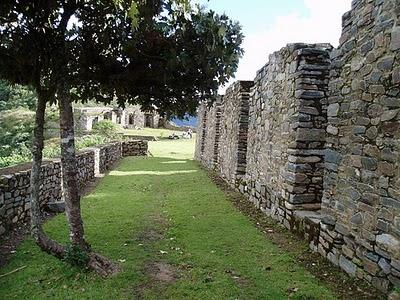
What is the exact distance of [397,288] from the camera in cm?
415

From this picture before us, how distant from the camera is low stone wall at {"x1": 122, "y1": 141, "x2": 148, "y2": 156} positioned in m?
24.8

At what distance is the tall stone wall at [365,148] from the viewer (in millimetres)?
4395

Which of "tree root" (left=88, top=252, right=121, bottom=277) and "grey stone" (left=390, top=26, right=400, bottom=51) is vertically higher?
"grey stone" (left=390, top=26, right=400, bottom=51)

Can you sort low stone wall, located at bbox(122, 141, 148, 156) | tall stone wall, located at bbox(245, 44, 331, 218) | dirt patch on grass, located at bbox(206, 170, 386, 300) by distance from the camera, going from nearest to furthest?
dirt patch on grass, located at bbox(206, 170, 386, 300), tall stone wall, located at bbox(245, 44, 331, 218), low stone wall, located at bbox(122, 141, 148, 156)

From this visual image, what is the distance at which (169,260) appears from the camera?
5.82m

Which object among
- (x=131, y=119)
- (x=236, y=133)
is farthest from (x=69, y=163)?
(x=131, y=119)

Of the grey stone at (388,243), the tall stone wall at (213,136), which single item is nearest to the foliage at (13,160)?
the tall stone wall at (213,136)

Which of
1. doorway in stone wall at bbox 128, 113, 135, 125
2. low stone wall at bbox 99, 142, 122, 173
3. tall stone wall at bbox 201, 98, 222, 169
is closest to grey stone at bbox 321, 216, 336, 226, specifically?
tall stone wall at bbox 201, 98, 222, 169

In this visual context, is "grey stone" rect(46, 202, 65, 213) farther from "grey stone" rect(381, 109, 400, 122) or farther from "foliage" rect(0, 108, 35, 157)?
"foliage" rect(0, 108, 35, 157)

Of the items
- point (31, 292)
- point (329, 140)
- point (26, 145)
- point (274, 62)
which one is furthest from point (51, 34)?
point (26, 145)

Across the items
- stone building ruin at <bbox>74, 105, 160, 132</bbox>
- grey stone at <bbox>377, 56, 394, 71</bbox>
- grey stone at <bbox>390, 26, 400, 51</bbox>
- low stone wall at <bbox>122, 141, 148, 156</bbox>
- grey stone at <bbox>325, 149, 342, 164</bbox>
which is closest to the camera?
grey stone at <bbox>390, 26, 400, 51</bbox>

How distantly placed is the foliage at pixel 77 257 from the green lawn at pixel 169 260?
10cm

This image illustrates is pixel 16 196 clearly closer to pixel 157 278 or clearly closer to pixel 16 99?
pixel 157 278

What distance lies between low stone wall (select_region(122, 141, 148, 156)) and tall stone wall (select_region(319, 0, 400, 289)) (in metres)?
19.9
